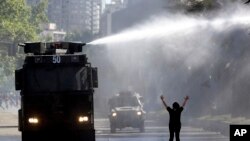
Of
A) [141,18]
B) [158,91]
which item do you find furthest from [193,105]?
[141,18]

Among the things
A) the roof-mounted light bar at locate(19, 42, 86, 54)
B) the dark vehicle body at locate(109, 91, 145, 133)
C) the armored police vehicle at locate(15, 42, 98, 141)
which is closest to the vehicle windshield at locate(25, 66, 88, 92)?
the armored police vehicle at locate(15, 42, 98, 141)

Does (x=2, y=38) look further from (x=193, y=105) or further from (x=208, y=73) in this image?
(x=208, y=73)

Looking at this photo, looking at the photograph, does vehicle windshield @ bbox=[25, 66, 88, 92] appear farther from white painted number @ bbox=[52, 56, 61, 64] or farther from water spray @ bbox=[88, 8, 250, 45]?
water spray @ bbox=[88, 8, 250, 45]

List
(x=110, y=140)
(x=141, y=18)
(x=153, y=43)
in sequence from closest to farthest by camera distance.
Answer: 1. (x=110, y=140)
2. (x=153, y=43)
3. (x=141, y=18)

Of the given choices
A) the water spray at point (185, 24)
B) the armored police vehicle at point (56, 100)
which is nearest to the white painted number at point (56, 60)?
the armored police vehicle at point (56, 100)

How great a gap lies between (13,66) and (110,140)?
157 feet

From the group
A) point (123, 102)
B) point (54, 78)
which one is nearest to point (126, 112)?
point (123, 102)

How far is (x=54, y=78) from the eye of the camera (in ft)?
87.4

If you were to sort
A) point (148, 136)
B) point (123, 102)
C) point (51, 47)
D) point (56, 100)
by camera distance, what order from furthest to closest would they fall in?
point (123, 102) < point (148, 136) < point (51, 47) < point (56, 100)

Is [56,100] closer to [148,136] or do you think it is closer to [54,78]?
[54,78]

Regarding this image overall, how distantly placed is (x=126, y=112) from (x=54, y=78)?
1837 centimetres

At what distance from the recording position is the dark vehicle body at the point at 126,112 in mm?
44656

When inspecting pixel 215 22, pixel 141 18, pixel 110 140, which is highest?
pixel 141 18

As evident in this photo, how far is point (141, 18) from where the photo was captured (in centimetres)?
14788
